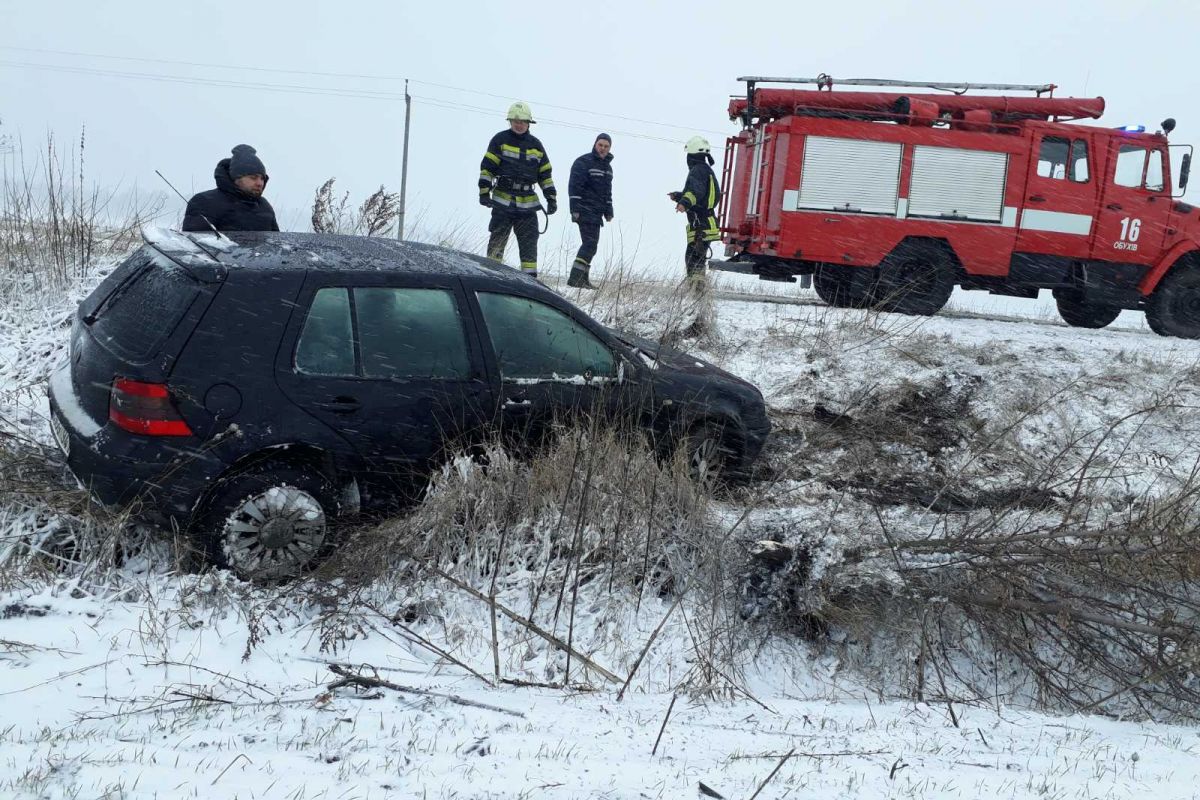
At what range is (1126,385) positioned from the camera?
27.0 ft

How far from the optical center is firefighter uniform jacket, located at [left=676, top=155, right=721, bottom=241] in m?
11.2

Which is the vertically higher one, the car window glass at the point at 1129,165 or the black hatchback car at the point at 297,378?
the car window glass at the point at 1129,165

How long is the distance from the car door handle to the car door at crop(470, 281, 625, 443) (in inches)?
28.0

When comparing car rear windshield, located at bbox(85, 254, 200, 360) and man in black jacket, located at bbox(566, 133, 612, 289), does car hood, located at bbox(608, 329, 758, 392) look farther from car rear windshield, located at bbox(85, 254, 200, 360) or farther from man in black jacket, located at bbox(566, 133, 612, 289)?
man in black jacket, located at bbox(566, 133, 612, 289)

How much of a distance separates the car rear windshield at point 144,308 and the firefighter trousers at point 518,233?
5791 mm

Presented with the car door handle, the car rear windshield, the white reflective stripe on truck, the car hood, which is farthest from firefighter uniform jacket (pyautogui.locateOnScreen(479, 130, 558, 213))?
the car door handle

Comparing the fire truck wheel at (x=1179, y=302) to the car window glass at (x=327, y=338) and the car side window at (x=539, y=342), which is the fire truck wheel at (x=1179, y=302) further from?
the car window glass at (x=327, y=338)

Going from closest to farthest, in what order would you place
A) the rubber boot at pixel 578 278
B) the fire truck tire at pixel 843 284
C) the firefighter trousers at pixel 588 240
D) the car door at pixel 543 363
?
the car door at pixel 543 363
the rubber boot at pixel 578 278
the firefighter trousers at pixel 588 240
the fire truck tire at pixel 843 284

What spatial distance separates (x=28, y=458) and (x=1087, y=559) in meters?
5.14

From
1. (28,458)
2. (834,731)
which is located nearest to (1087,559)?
(834,731)

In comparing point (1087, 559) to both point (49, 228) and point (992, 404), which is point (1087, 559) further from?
point (49, 228)

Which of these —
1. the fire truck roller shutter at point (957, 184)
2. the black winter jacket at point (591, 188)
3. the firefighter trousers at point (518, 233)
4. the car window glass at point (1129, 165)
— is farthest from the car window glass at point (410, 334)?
the car window glass at point (1129, 165)

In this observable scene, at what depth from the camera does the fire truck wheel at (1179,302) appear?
11383 mm

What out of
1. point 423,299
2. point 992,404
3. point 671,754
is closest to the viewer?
point 671,754
